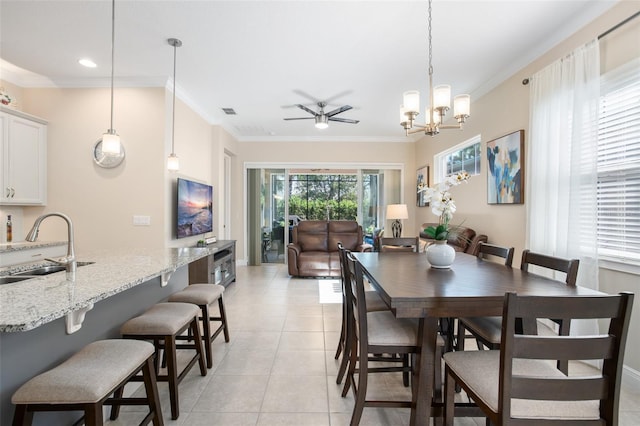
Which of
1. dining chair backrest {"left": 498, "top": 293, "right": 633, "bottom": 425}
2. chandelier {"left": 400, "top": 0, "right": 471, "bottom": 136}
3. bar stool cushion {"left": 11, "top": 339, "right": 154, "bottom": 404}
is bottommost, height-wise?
bar stool cushion {"left": 11, "top": 339, "right": 154, "bottom": 404}

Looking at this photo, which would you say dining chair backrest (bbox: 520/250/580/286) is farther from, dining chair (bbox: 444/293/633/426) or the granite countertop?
the granite countertop

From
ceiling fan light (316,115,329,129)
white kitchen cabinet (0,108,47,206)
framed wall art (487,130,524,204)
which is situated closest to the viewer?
framed wall art (487,130,524,204)

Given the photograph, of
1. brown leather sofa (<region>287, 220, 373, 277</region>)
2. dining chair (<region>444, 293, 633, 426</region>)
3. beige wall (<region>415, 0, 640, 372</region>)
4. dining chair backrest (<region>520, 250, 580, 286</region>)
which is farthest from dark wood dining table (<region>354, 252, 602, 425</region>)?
brown leather sofa (<region>287, 220, 373, 277</region>)

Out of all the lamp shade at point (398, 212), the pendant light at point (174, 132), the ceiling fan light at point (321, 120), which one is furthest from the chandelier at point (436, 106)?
the lamp shade at point (398, 212)

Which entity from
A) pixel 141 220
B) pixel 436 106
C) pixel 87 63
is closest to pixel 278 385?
pixel 436 106

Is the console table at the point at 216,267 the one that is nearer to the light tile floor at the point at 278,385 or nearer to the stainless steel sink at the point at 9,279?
the light tile floor at the point at 278,385

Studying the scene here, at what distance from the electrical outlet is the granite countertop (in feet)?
5.46

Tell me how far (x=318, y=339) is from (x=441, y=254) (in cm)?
154

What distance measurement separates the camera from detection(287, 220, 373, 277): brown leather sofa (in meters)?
5.48

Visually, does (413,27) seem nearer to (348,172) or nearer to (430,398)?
(430,398)

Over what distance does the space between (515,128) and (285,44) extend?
261 centimetres

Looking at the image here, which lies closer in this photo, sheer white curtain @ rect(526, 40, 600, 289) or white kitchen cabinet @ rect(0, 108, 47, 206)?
sheer white curtain @ rect(526, 40, 600, 289)

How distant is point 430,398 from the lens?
5.07 ft

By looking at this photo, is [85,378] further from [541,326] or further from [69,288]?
[541,326]
